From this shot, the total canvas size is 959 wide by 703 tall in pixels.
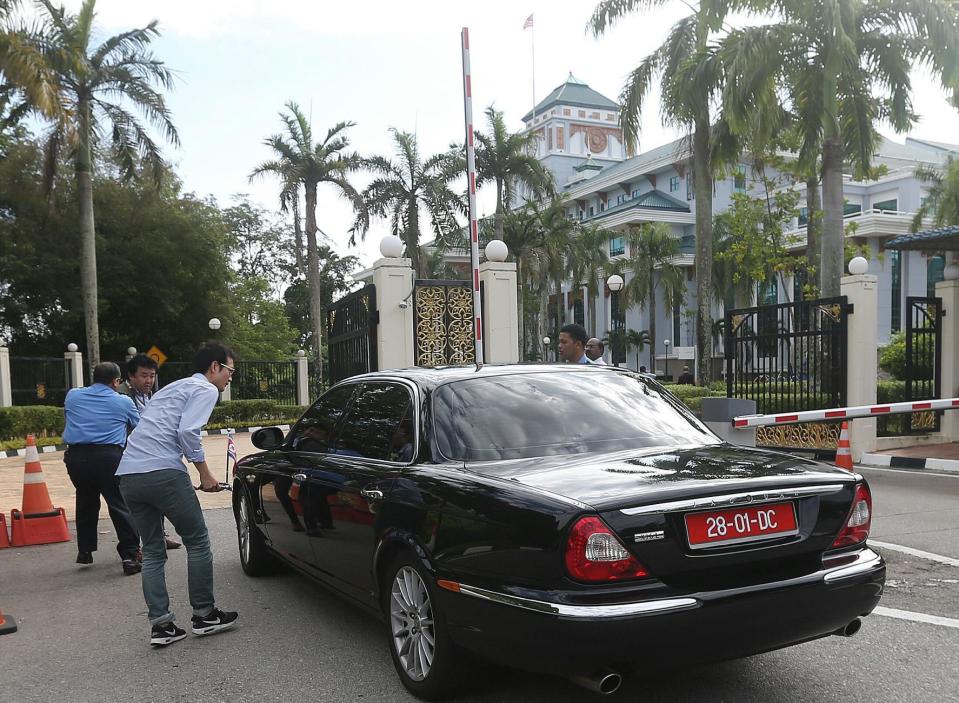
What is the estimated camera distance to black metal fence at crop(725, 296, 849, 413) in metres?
12.6

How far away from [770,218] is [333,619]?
2856cm

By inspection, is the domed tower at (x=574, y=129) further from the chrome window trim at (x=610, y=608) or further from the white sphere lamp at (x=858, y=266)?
the chrome window trim at (x=610, y=608)

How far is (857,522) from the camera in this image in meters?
3.49

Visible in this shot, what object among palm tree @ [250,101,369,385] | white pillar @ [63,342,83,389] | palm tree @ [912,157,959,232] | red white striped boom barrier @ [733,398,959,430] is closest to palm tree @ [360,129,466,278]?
palm tree @ [250,101,369,385]

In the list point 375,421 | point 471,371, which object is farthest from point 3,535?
point 471,371

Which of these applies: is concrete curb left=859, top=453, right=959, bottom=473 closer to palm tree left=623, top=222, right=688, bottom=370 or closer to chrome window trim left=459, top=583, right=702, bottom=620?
chrome window trim left=459, top=583, right=702, bottom=620

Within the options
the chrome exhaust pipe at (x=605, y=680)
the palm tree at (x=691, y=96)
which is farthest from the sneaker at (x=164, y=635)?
the palm tree at (x=691, y=96)

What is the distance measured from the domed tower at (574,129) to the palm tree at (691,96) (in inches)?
2200

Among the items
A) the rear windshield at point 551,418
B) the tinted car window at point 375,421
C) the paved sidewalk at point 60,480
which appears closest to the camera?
the rear windshield at point 551,418

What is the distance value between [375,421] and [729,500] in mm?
2047

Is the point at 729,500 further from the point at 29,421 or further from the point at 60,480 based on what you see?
the point at 29,421

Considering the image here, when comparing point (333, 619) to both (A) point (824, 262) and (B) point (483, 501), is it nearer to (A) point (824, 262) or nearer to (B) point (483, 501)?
(B) point (483, 501)

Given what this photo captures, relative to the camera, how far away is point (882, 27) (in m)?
17.5

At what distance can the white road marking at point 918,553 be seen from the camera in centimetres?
593
